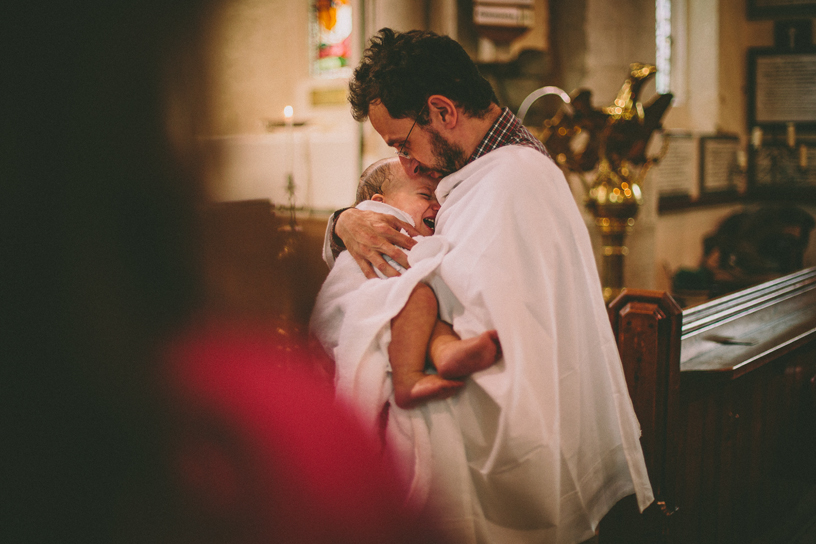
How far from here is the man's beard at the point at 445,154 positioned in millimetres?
1437

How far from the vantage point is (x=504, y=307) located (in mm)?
1183

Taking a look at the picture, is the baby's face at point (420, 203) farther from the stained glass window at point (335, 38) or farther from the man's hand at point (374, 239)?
the stained glass window at point (335, 38)

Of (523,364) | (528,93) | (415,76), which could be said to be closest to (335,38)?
(415,76)

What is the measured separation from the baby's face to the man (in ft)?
0.37

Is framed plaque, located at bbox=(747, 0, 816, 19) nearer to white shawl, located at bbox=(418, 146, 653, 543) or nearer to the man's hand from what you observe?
white shawl, located at bbox=(418, 146, 653, 543)

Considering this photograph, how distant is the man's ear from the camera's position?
1.40m

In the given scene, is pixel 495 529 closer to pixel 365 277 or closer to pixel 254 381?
pixel 365 277

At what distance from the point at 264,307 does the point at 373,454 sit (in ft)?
2.09

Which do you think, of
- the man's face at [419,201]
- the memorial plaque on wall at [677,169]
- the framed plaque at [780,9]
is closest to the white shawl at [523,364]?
the man's face at [419,201]

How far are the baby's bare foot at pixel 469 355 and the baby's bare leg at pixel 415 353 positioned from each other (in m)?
0.03

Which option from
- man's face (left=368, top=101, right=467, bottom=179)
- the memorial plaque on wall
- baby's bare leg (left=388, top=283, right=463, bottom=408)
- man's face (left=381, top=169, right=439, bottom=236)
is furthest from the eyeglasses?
the memorial plaque on wall

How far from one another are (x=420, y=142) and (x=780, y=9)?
7.50m

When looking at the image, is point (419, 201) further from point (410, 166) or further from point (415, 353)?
point (415, 353)

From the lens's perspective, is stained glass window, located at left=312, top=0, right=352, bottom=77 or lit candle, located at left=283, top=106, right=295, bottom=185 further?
stained glass window, located at left=312, top=0, right=352, bottom=77
